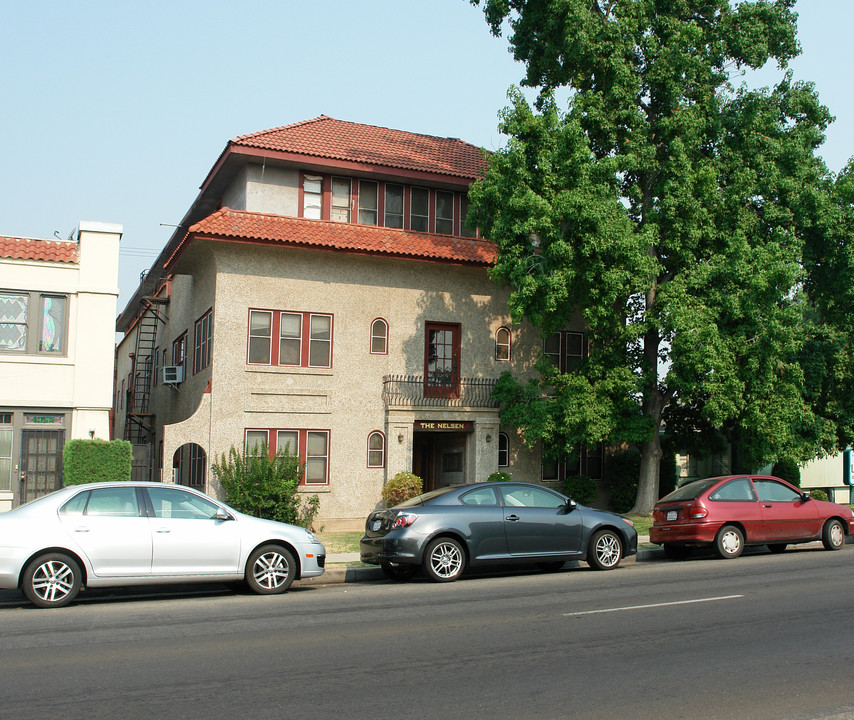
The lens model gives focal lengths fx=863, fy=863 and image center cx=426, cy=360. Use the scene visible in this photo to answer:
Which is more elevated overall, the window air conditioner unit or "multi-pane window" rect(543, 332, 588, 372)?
"multi-pane window" rect(543, 332, 588, 372)

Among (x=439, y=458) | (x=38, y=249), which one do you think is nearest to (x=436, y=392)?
(x=439, y=458)

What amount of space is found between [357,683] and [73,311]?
53.2ft

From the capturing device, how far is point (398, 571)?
Result: 13.6 meters

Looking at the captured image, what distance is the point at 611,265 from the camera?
2056cm

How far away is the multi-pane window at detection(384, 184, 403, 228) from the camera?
24.3m

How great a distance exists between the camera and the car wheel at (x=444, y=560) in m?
12.8

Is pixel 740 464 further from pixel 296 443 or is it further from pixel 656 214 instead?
pixel 296 443

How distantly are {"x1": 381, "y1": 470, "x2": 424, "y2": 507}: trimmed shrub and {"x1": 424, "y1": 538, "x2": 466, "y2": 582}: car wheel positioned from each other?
7896mm

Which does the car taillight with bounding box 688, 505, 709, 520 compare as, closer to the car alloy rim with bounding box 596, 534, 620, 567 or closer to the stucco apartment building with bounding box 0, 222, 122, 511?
the car alloy rim with bounding box 596, 534, 620, 567

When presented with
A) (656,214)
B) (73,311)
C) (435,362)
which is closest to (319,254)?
(435,362)

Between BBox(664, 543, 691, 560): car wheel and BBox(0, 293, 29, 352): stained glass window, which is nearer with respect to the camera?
BBox(664, 543, 691, 560): car wheel

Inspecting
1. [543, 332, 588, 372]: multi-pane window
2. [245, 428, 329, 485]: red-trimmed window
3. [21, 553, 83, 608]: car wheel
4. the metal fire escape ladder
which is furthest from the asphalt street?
the metal fire escape ladder

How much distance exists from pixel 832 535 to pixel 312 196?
15.1m

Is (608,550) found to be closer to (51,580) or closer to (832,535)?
(832,535)
